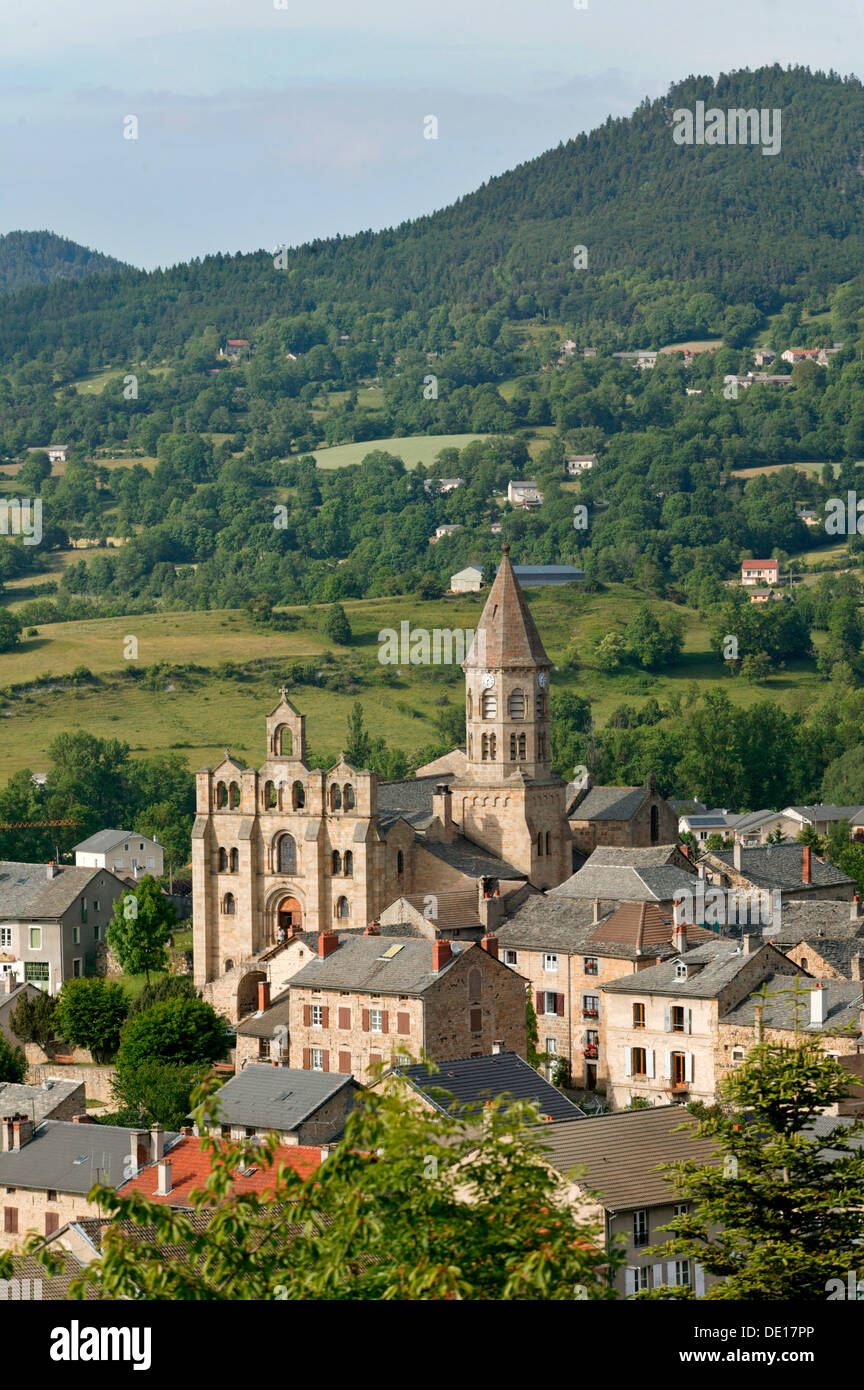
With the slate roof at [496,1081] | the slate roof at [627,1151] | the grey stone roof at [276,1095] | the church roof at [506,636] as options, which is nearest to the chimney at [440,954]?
the grey stone roof at [276,1095]

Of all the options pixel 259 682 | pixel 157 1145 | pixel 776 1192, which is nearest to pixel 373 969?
pixel 157 1145

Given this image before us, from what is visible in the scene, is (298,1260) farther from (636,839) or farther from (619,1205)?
(636,839)

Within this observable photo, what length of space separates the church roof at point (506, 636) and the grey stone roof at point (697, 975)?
21.5 m

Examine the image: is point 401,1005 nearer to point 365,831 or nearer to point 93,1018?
point 93,1018

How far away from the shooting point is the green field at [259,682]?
153750mm

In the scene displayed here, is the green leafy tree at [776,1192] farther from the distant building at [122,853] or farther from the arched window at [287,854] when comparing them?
the distant building at [122,853]

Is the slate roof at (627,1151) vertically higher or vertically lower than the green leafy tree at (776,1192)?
lower

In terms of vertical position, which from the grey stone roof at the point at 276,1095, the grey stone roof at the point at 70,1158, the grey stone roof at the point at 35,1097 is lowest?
the grey stone roof at the point at 70,1158

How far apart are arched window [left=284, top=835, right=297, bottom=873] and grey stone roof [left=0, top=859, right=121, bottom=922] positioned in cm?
1124

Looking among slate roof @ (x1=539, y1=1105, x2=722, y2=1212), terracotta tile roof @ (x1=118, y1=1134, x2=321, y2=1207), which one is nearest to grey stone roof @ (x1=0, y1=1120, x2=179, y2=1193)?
terracotta tile roof @ (x1=118, y1=1134, x2=321, y2=1207)

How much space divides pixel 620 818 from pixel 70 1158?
1648 inches

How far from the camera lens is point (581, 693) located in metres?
166

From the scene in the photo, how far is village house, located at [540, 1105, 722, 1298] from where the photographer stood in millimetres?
41250

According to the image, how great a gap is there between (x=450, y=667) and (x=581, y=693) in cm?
1227
